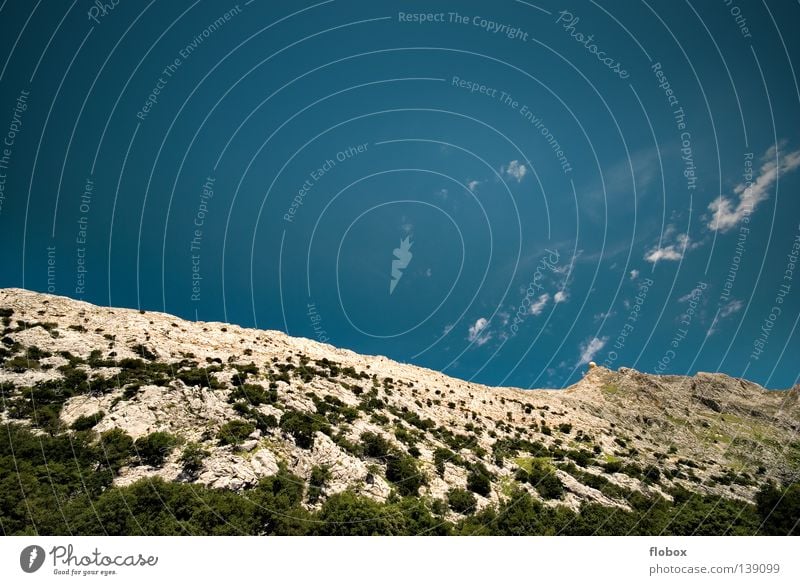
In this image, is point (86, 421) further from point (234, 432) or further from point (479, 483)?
point (479, 483)

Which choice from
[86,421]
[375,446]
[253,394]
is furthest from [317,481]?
[86,421]

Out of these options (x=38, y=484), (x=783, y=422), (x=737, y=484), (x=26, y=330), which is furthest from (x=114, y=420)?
(x=783, y=422)

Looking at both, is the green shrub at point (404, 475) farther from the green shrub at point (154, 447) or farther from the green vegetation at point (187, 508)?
the green shrub at point (154, 447)

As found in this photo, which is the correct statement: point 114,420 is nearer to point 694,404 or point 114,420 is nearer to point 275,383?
point 275,383

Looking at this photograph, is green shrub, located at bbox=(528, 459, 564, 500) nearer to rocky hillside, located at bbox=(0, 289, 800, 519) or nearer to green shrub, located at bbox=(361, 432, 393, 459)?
rocky hillside, located at bbox=(0, 289, 800, 519)

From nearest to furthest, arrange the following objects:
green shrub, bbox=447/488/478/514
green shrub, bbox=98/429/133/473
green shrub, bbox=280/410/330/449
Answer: green shrub, bbox=98/429/133/473
green shrub, bbox=447/488/478/514
green shrub, bbox=280/410/330/449

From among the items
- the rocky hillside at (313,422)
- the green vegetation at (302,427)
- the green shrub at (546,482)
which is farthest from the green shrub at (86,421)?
the green shrub at (546,482)

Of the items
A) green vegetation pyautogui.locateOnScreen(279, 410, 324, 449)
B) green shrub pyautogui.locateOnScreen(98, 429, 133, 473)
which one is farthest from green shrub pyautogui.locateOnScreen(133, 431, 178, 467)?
green vegetation pyautogui.locateOnScreen(279, 410, 324, 449)

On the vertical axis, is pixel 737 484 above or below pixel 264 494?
Result: above
